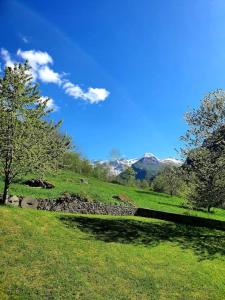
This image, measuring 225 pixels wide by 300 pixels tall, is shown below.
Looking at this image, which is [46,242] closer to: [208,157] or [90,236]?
[90,236]

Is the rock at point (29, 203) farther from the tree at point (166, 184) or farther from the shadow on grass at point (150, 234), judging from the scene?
the tree at point (166, 184)

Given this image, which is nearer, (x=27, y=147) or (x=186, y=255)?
(x=186, y=255)

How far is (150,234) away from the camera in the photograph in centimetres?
3147

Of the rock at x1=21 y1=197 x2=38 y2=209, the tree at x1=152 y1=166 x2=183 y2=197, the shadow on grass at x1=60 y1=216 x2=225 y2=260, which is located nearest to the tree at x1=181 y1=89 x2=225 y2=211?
the shadow on grass at x1=60 y1=216 x2=225 y2=260

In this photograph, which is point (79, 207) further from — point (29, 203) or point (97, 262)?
point (97, 262)

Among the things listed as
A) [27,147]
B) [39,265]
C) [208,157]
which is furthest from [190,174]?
[39,265]

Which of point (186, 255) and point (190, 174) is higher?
point (190, 174)

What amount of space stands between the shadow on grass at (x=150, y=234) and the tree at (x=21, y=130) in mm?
5463

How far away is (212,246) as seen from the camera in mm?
30891

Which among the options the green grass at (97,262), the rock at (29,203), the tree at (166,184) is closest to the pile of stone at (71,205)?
the rock at (29,203)

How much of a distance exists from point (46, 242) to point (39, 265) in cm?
371

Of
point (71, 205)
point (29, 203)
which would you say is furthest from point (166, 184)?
point (29, 203)

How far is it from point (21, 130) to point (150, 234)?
13654 millimetres

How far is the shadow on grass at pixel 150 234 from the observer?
2792cm
